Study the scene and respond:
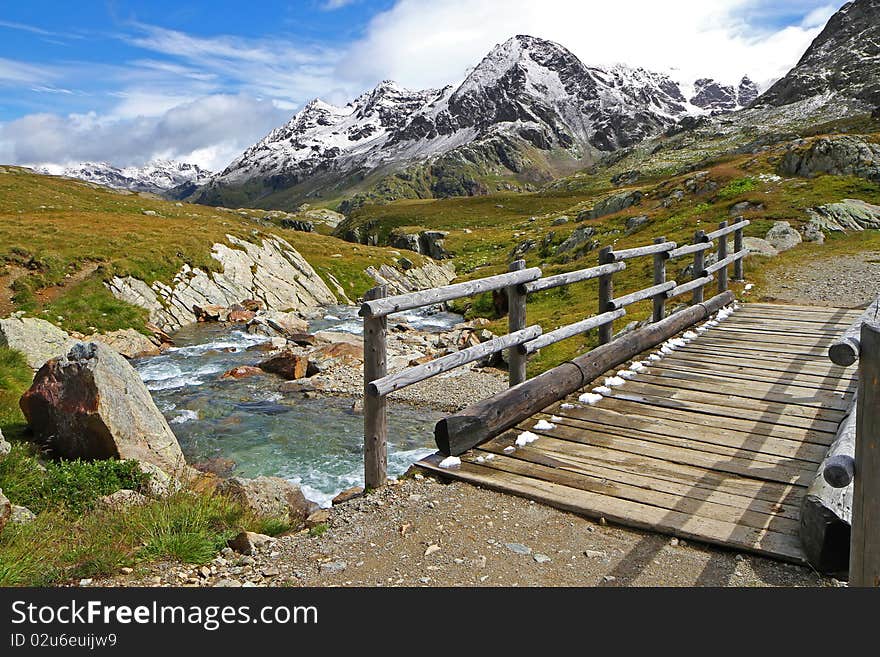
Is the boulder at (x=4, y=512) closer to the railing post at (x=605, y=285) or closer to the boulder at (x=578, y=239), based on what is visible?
the railing post at (x=605, y=285)

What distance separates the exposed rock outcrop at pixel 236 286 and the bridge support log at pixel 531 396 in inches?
1055

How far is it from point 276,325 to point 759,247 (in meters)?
24.6

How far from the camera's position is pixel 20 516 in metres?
6.96

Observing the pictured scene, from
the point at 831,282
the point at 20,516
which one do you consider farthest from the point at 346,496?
the point at 831,282

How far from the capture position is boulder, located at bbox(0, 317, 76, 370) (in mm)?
16156

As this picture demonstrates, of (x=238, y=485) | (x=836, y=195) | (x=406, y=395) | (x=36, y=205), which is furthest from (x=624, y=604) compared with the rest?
(x=36, y=205)

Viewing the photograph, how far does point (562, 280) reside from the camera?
9.83 meters

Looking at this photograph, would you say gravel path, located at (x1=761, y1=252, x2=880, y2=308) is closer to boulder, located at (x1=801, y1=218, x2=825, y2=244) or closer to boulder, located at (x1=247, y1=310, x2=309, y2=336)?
boulder, located at (x1=801, y1=218, x2=825, y2=244)

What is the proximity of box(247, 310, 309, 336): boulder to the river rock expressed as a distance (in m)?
8.12

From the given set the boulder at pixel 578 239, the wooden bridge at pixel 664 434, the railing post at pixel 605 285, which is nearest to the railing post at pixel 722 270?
the wooden bridge at pixel 664 434

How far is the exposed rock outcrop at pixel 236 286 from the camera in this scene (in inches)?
1249

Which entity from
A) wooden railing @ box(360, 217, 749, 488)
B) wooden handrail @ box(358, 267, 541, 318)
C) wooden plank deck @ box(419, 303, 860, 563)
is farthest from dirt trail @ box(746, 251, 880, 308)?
wooden handrail @ box(358, 267, 541, 318)

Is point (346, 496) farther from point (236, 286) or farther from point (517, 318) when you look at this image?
point (236, 286)

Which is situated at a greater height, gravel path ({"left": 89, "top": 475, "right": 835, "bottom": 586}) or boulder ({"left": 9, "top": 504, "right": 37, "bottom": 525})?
gravel path ({"left": 89, "top": 475, "right": 835, "bottom": 586})
